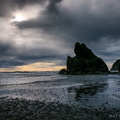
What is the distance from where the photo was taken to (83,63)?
14712 cm

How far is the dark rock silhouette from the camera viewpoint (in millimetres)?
139738

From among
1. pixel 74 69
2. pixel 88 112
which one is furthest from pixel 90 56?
pixel 88 112

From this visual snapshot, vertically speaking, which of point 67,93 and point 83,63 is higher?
point 83,63

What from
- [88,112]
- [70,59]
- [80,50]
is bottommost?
[88,112]

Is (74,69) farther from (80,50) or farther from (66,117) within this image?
(66,117)

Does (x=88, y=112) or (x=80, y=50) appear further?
(x=80, y=50)

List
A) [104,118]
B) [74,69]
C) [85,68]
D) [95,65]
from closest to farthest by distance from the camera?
1. [104,118]
2. [74,69]
3. [85,68]
4. [95,65]

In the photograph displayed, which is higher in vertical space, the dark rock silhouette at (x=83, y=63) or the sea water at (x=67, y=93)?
the dark rock silhouette at (x=83, y=63)

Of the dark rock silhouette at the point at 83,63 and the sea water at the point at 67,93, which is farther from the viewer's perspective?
the dark rock silhouette at the point at 83,63

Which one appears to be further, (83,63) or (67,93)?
(83,63)

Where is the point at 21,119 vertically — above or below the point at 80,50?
below

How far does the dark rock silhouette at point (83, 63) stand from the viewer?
139738 millimetres

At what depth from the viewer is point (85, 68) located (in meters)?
148

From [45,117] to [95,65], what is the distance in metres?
149
